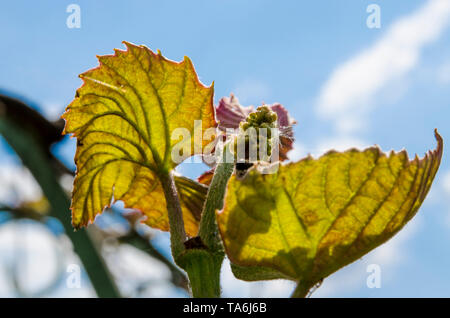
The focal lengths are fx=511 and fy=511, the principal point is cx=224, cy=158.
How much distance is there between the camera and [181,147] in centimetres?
65

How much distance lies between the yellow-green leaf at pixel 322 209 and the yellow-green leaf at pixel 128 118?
198 millimetres

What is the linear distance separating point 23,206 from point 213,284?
238cm

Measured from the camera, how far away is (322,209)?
0.49 metres

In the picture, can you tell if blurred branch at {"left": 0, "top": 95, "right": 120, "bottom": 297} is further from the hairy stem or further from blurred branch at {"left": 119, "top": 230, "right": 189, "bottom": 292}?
the hairy stem

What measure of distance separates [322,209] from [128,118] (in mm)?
280

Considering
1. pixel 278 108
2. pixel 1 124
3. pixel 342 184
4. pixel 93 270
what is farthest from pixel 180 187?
pixel 1 124

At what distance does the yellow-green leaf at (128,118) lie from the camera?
0.59m

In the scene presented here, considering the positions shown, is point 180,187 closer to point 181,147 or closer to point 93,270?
point 181,147

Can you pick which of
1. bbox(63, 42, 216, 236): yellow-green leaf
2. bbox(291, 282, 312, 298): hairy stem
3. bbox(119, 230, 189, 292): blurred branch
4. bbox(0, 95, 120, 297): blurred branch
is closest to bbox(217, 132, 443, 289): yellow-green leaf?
bbox(291, 282, 312, 298): hairy stem

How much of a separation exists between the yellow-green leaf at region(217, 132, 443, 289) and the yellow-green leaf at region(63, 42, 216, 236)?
0.65 feet

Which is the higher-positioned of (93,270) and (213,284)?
(93,270)

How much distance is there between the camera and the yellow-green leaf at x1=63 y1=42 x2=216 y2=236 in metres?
0.59

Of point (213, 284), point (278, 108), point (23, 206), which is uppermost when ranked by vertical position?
point (23, 206)

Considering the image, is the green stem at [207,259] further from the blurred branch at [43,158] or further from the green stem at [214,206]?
the blurred branch at [43,158]
